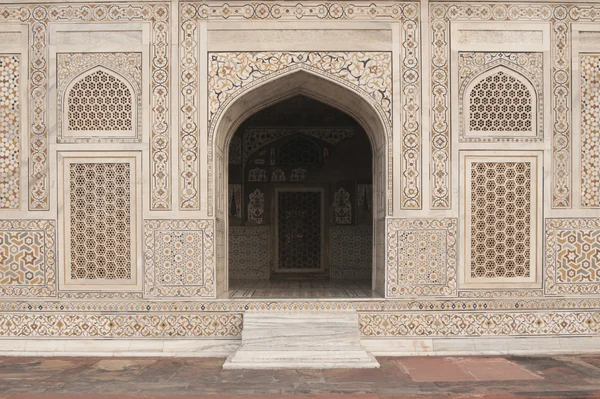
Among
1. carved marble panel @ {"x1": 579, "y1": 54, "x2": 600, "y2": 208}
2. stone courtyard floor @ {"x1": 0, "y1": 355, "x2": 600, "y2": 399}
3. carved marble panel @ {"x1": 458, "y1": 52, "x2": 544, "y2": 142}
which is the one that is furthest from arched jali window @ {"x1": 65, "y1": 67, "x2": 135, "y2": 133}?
carved marble panel @ {"x1": 579, "y1": 54, "x2": 600, "y2": 208}

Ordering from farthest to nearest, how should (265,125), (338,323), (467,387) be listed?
(265,125) < (338,323) < (467,387)

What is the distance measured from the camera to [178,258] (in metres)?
5.80

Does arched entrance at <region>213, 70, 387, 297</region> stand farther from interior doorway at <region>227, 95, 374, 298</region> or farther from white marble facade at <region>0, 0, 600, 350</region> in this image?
white marble facade at <region>0, 0, 600, 350</region>

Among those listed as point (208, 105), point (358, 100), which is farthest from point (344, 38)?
point (208, 105)

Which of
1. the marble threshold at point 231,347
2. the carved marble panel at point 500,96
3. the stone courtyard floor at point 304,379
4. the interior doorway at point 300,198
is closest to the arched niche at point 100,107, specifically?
the marble threshold at point 231,347

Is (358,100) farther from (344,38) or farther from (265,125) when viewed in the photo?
(265,125)

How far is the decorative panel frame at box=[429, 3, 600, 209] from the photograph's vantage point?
5844mm

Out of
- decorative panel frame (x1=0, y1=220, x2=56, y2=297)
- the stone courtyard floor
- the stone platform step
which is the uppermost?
decorative panel frame (x1=0, y1=220, x2=56, y2=297)

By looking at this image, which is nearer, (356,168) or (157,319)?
(157,319)

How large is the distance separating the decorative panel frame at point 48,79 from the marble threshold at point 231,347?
4.34 feet

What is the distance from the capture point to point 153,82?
231 inches

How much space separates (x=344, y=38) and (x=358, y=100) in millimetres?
625

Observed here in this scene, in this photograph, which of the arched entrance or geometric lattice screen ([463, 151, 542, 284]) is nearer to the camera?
geometric lattice screen ([463, 151, 542, 284])

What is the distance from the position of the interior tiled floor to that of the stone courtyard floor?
1000 millimetres
